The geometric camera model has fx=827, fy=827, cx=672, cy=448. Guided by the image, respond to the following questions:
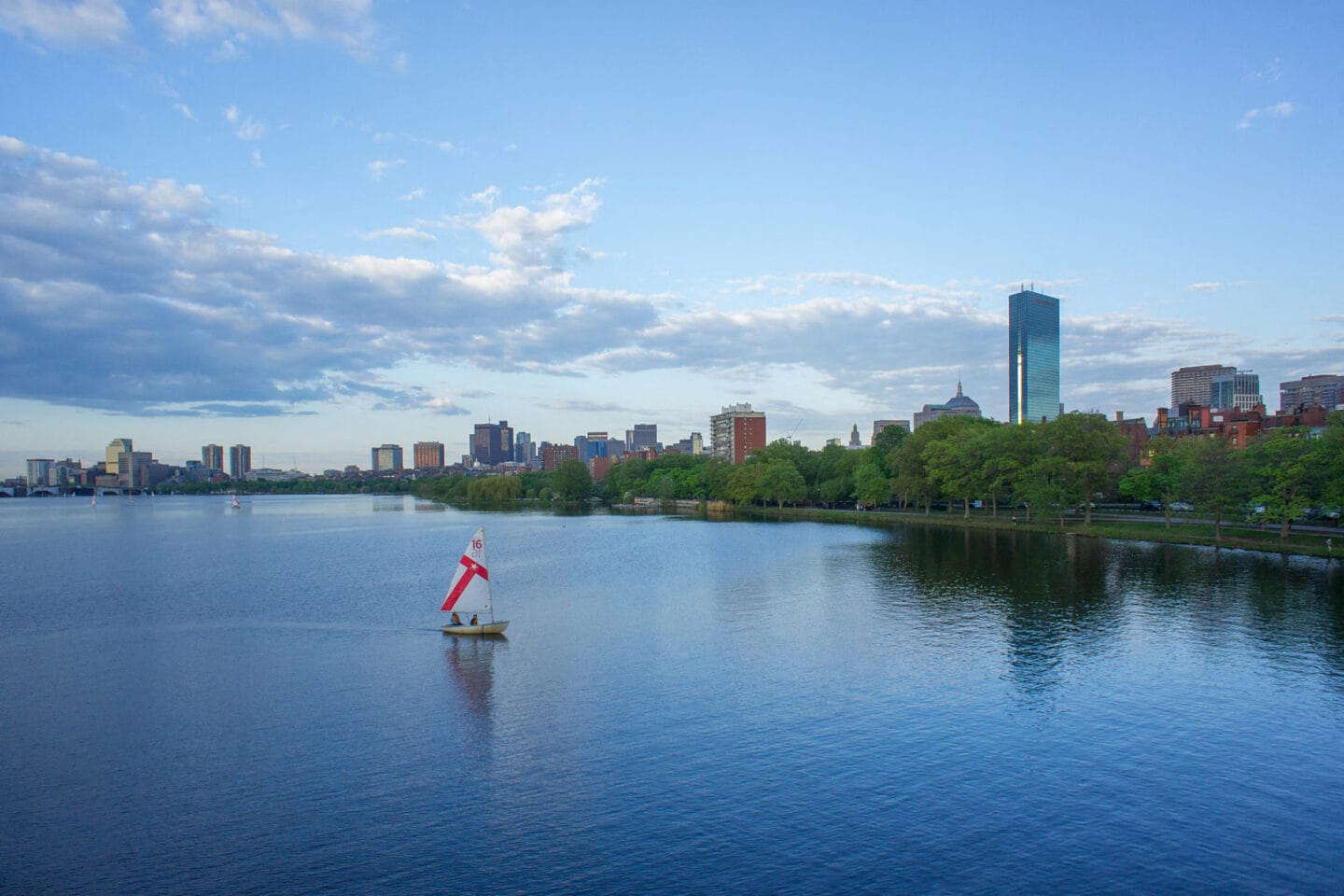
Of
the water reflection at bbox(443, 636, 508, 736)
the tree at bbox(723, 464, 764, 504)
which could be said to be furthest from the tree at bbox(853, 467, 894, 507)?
the water reflection at bbox(443, 636, 508, 736)

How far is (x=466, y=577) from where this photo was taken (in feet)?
135

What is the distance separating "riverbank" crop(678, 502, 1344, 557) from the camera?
207 feet

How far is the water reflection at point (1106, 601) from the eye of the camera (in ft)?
116

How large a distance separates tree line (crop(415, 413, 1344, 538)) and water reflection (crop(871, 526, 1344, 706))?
718 centimetres

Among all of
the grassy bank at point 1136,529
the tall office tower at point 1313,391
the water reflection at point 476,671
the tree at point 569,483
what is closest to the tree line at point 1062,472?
the grassy bank at point 1136,529

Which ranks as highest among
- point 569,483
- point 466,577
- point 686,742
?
point 569,483

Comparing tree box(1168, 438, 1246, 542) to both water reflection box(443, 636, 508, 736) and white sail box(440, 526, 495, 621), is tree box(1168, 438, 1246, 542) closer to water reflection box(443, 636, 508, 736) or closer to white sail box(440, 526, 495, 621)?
white sail box(440, 526, 495, 621)

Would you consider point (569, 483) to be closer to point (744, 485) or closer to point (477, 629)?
point (744, 485)

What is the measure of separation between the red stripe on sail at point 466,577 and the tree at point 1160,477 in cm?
6718

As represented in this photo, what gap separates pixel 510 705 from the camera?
28484 mm

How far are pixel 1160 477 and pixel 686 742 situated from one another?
74.3m

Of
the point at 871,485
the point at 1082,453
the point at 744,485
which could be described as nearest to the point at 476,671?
the point at 1082,453

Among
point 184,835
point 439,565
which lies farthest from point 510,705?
point 439,565

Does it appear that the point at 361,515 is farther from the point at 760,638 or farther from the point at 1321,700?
the point at 1321,700
